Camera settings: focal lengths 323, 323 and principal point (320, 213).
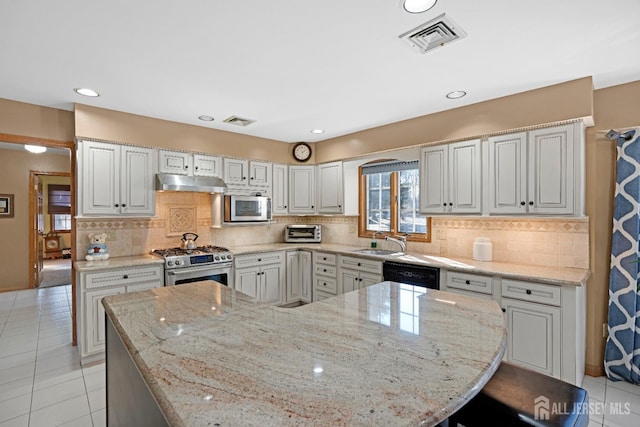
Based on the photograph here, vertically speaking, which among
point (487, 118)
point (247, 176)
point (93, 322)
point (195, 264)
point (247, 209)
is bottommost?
point (93, 322)

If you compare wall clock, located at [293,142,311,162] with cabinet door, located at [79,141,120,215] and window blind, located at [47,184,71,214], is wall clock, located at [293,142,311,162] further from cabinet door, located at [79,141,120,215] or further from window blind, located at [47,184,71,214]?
window blind, located at [47,184,71,214]

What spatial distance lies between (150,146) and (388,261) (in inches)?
114

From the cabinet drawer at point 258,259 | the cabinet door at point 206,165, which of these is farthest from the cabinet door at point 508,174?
the cabinet door at point 206,165

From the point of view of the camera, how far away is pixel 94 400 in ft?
8.05

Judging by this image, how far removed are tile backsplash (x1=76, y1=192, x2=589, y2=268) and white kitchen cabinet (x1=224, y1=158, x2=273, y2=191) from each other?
17.5 inches

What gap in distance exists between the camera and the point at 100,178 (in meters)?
3.24

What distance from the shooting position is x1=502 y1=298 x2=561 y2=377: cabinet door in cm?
244

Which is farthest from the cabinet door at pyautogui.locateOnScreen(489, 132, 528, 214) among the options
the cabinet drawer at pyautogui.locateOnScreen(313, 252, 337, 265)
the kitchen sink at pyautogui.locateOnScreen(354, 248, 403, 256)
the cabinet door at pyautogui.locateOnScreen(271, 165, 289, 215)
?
the cabinet door at pyautogui.locateOnScreen(271, 165, 289, 215)

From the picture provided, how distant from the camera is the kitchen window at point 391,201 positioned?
4.01m

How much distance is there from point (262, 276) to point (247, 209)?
35.2 inches

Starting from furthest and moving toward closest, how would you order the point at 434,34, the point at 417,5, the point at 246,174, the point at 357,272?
the point at 246,174
the point at 357,272
the point at 434,34
the point at 417,5

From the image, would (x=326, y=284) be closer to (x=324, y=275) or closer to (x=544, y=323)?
(x=324, y=275)

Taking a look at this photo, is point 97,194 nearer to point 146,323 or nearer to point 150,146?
point 150,146

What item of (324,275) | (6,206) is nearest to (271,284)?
(324,275)
